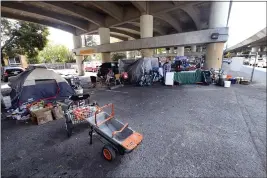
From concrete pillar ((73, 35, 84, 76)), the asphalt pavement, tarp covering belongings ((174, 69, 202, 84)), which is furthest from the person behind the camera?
concrete pillar ((73, 35, 84, 76))

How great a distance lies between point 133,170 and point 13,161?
9.28 ft

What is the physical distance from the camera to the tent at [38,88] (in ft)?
20.9

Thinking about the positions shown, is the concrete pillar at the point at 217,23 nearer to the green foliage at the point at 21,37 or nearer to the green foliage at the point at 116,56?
the green foliage at the point at 21,37

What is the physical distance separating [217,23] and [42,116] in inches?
592

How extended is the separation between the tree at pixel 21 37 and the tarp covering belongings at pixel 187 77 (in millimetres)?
21294

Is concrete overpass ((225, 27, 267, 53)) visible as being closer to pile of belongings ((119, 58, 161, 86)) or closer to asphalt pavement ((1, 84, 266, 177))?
pile of belongings ((119, 58, 161, 86))

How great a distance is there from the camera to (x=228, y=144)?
11.8 ft

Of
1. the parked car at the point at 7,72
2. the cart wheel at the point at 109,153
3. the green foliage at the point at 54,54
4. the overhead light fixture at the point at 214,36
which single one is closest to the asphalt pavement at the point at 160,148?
the cart wheel at the point at 109,153

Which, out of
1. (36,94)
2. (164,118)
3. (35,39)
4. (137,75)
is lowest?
(164,118)

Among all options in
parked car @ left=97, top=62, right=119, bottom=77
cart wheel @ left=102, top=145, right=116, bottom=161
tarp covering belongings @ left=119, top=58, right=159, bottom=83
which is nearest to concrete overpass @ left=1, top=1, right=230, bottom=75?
parked car @ left=97, top=62, right=119, bottom=77

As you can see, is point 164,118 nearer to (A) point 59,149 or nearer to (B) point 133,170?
(B) point 133,170

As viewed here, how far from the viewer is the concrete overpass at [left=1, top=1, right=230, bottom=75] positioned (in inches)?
501

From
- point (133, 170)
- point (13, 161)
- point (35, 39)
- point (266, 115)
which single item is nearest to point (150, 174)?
point (133, 170)

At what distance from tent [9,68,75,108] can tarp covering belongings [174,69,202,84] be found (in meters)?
7.81
